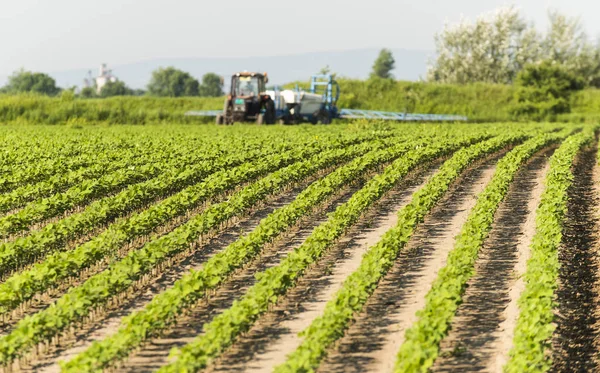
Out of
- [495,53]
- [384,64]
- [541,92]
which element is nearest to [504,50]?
[495,53]

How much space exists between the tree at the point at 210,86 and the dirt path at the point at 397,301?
112m

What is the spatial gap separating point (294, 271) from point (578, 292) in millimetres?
3500

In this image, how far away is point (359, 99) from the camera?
163 feet

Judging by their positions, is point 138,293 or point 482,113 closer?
point 138,293

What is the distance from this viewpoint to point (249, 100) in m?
32.1

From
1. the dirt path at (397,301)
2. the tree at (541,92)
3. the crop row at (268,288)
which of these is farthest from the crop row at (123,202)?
the tree at (541,92)

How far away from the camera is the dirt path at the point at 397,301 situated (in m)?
7.73

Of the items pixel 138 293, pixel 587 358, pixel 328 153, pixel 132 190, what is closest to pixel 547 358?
pixel 587 358

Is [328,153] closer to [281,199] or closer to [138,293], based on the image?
[281,199]

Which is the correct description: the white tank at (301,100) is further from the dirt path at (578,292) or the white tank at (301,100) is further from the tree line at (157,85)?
the tree line at (157,85)

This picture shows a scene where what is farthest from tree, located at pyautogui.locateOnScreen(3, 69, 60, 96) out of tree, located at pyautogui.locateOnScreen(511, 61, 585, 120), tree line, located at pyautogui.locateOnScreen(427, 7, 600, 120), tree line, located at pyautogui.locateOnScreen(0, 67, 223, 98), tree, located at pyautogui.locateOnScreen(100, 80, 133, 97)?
tree, located at pyautogui.locateOnScreen(511, 61, 585, 120)

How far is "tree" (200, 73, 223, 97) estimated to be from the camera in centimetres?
12624

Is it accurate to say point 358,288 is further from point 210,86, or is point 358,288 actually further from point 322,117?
point 210,86

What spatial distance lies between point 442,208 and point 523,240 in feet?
8.90
